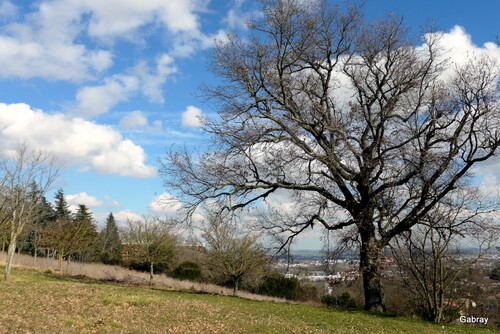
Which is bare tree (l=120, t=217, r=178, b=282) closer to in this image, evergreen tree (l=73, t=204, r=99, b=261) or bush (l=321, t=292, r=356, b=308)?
evergreen tree (l=73, t=204, r=99, b=261)

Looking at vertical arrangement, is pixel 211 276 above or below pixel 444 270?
below

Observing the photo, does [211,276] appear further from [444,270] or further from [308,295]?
[444,270]

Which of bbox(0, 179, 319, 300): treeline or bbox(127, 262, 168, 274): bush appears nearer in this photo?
bbox(0, 179, 319, 300): treeline

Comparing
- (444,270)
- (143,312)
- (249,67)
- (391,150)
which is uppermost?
(249,67)

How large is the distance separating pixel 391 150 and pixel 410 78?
9.68 ft

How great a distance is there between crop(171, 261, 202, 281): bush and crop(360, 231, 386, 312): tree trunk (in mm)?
15391

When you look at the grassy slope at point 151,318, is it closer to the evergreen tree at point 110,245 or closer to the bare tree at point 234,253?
the bare tree at point 234,253

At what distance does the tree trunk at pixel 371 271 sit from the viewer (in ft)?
43.0

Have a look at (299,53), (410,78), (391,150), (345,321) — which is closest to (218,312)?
(345,321)

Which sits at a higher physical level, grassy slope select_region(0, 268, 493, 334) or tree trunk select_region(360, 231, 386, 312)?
tree trunk select_region(360, 231, 386, 312)

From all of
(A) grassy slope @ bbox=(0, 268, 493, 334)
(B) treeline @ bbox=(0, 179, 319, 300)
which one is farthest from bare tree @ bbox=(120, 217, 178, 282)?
(A) grassy slope @ bbox=(0, 268, 493, 334)

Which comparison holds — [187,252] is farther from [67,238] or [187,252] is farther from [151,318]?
[151,318]

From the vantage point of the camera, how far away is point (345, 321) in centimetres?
1091

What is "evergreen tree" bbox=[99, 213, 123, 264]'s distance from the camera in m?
36.8
